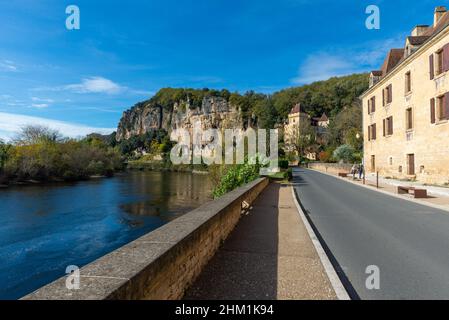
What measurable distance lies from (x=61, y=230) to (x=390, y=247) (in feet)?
48.0

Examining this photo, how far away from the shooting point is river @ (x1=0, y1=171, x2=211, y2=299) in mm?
10109

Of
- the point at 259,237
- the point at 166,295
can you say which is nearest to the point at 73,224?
the point at 259,237

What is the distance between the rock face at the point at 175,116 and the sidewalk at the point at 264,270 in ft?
317

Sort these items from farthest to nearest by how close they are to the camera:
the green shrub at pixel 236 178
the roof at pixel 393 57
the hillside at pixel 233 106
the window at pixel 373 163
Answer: the hillside at pixel 233 106, the window at pixel 373 163, the roof at pixel 393 57, the green shrub at pixel 236 178

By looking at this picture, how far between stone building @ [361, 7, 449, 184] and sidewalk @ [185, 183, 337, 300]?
16.5 metres

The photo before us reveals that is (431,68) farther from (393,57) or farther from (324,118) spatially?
(324,118)

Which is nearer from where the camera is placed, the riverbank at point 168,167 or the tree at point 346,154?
the tree at point 346,154

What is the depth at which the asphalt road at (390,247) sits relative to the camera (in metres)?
4.17

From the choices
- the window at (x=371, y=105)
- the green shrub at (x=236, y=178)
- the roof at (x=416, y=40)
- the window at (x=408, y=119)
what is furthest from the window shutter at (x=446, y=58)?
the green shrub at (x=236, y=178)

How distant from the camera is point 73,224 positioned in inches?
642

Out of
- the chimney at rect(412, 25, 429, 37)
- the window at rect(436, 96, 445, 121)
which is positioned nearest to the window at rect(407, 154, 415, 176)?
the window at rect(436, 96, 445, 121)

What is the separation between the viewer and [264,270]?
471 cm

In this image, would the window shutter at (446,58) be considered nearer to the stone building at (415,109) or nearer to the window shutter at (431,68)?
the stone building at (415,109)

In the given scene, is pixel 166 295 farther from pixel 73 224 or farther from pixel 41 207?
pixel 41 207
